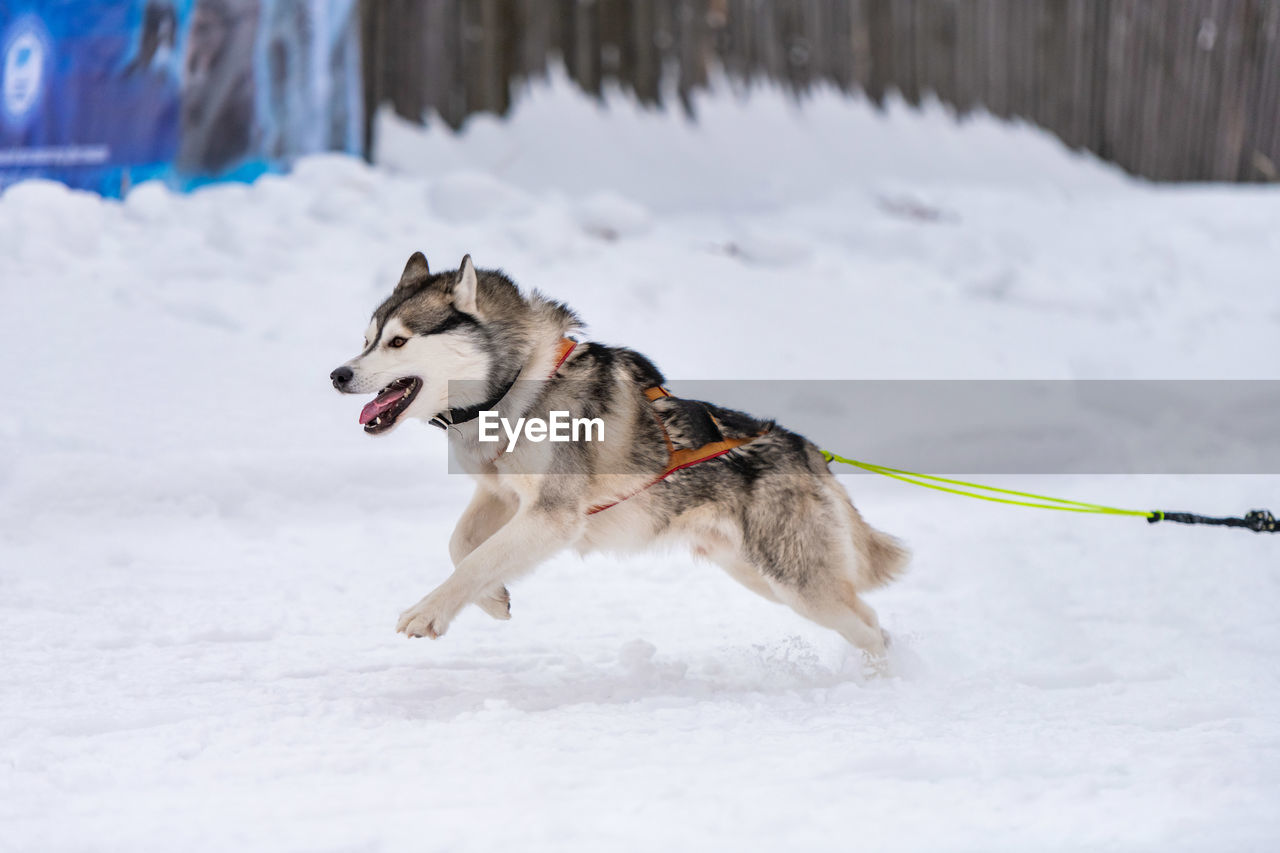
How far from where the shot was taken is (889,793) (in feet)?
7.82

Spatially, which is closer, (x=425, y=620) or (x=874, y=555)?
(x=425, y=620)

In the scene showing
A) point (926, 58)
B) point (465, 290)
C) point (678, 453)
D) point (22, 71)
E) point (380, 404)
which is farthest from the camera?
point (926, 58)

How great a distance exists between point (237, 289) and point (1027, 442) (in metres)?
4.92

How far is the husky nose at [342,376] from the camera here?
2879 millimetres

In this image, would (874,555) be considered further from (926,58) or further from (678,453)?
(926,58)

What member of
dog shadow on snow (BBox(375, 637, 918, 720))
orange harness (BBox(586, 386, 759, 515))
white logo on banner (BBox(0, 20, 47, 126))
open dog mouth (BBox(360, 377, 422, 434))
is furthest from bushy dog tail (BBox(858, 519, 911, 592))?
white logo on banner (BBox(0, 20, 47, 126))

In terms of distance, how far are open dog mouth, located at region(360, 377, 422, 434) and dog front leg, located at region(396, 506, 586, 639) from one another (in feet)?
1.45

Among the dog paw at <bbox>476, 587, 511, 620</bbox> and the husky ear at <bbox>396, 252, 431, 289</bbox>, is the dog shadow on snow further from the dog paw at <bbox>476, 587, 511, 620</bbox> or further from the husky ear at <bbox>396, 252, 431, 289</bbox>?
the husky ear at <bbox>396, 252, 431, 289</bbox>

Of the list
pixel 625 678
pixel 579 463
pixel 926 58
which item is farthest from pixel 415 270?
pixel 926 58

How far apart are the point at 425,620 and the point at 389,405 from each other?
607 mm

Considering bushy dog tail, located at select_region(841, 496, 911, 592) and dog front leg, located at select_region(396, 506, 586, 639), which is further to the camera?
bushy dog tail, located at select_region(841, 496, 911, 592)

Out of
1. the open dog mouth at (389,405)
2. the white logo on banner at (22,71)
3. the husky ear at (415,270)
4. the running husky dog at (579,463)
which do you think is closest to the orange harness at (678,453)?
the running husky dog at (579,463)

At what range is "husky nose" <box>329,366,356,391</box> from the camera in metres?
2.88

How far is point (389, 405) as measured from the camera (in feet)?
9.88
